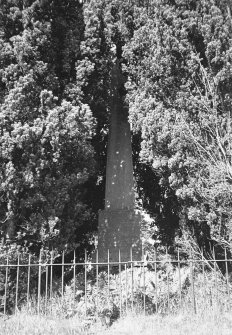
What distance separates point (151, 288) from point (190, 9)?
5164 millimetres

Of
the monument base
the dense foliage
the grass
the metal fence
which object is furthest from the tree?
the grass

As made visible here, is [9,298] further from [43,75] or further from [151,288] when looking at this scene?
[43,75]

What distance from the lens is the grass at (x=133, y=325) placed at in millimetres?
5488

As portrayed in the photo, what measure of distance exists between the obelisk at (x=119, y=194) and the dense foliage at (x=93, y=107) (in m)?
0.44

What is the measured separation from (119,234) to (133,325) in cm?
231

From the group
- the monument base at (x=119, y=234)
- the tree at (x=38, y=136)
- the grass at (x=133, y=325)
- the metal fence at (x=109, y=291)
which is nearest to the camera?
the grass at (x=133, y=325)

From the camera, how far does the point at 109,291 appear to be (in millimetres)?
6398

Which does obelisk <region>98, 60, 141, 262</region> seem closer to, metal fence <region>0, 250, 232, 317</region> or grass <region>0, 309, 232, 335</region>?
metal fence <region>0, 250, 232, 317</region>

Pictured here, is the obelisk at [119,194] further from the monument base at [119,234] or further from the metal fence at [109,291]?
the metal fence at [109,291]

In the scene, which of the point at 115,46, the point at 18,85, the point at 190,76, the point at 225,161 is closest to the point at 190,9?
the point at 190,76

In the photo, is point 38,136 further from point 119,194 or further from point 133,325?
point 133,325

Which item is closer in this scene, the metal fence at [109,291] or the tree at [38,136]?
the metal fence at [109,291]

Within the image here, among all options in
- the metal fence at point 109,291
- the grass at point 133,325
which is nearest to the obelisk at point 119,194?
the metal fence at point 109,291

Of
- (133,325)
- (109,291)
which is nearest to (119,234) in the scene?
(109,291)
